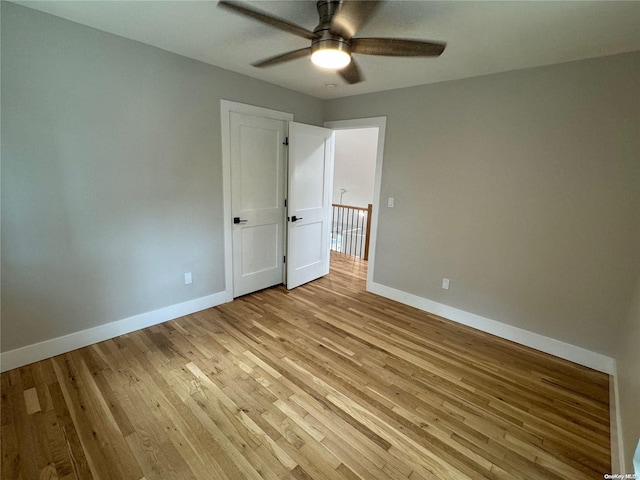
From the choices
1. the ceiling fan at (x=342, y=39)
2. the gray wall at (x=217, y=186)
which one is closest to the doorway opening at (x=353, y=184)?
the gray wall at (x=217, y=186)

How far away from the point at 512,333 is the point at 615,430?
1.05 metres

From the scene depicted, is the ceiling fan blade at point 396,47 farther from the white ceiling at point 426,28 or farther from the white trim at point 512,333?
the white trim at point 512,333

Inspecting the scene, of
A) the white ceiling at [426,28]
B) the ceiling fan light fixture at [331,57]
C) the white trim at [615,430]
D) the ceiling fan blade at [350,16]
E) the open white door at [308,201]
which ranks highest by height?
the white ceiling at [426,28]

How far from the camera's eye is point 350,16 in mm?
1510

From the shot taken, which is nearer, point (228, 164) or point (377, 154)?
point (228, 164)

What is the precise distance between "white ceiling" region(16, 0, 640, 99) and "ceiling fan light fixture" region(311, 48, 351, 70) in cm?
29

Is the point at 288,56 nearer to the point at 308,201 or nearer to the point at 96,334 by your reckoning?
the point at 308,201

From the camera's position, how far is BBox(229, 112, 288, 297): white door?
125 inches

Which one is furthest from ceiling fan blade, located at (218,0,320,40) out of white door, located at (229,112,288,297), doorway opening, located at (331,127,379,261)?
doorway opening, located at (331,127,379,261)

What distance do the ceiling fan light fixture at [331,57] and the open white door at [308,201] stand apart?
1.69 meters

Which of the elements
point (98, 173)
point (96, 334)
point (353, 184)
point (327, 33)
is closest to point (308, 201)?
point (98, 173)

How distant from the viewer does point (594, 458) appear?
1628 mm

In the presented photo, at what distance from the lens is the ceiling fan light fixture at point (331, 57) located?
5.40 ft

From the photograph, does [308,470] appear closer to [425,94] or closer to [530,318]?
[530,318]
